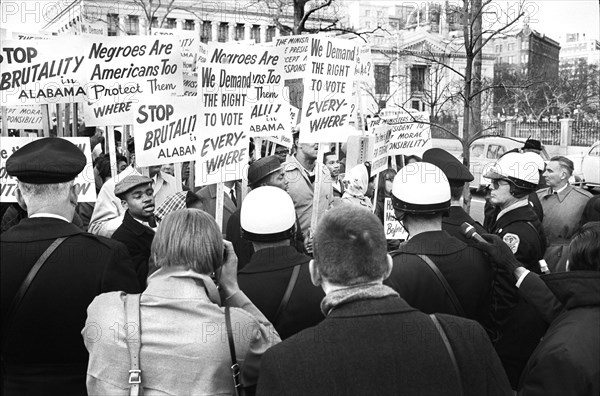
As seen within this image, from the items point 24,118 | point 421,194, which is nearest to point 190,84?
point 24,118

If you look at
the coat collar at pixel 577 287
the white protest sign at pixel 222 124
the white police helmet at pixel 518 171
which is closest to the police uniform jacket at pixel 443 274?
the coat collar at pixel 577 287

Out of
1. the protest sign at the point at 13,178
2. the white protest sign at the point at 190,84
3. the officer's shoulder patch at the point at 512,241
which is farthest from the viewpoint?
the white protest sign at the point at 190,84

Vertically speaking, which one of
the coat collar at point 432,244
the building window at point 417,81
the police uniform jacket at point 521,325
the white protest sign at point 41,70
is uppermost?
the building window at point 417,81

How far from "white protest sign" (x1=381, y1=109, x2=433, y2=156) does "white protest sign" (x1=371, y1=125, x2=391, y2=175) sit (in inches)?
14.4

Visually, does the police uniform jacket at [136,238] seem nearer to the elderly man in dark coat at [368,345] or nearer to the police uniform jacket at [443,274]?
the police uniform jacket at [443,274]

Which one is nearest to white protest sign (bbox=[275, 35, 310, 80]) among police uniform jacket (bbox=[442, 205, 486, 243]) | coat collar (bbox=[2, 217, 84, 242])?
police uniform jacket (bbox=[442, 205, 486, 243])

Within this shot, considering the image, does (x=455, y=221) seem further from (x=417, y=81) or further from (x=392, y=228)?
(x=417, y=81)

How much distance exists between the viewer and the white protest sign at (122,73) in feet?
19.6

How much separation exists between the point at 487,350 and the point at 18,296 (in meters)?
1.97

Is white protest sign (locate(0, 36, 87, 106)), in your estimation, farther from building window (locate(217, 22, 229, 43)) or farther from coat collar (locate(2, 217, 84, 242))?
building window (locate(217, 22, 229, 43))

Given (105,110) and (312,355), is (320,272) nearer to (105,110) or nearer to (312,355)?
(312,355)

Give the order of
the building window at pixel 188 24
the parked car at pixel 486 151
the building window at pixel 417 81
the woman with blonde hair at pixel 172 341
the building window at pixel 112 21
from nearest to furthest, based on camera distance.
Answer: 1. the woman with blonde hair at pixel 172 341
2. the building window at pixel 417 81
3. the parked car at pixel 486 151
4. the building window at pixel 112 21
5. the building window at pixel 188 24

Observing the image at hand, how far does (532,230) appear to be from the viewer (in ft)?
15.1

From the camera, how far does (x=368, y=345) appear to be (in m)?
2.04
